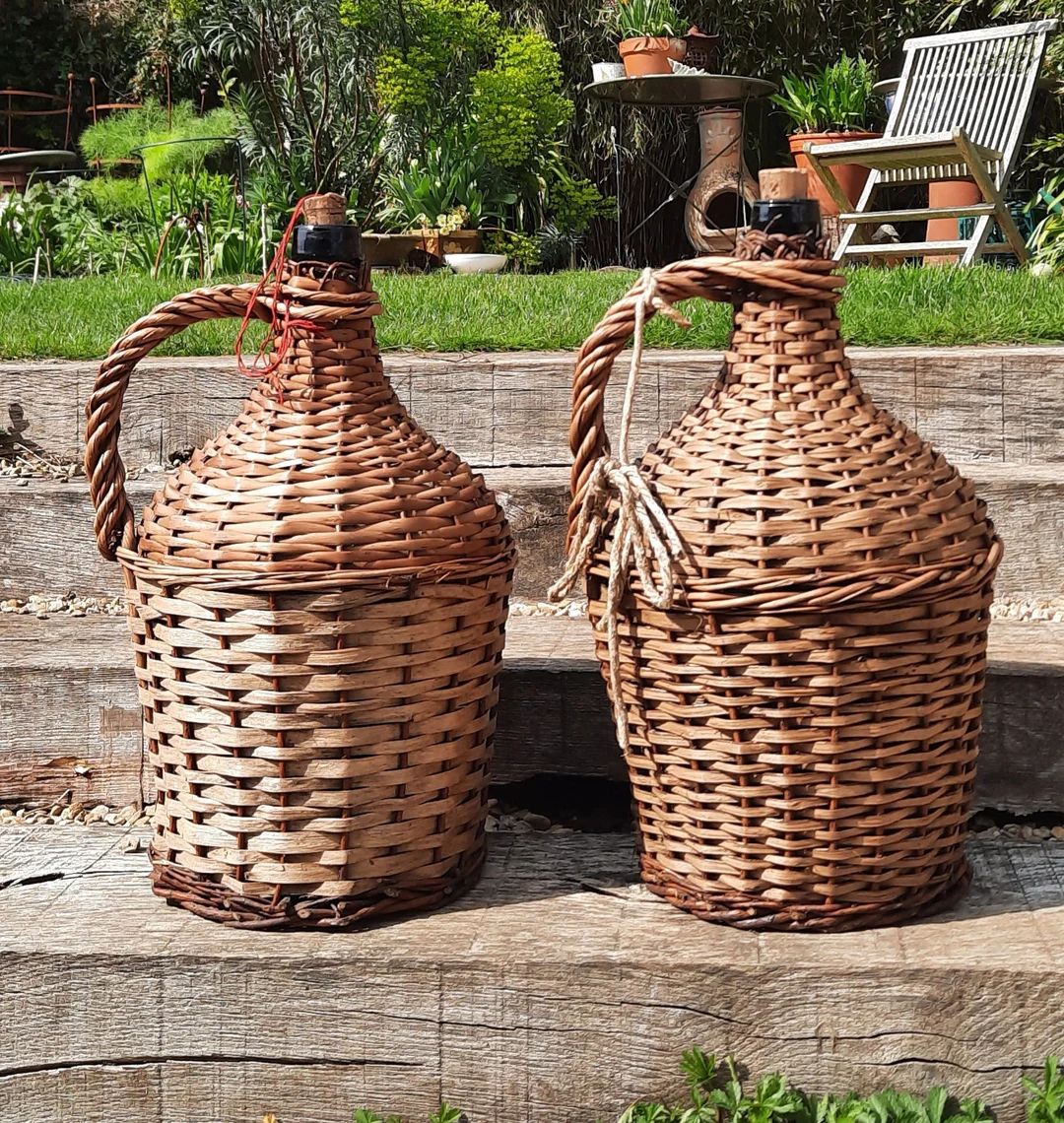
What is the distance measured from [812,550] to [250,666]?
626mm

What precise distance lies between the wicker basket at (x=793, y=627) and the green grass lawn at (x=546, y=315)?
1.45m

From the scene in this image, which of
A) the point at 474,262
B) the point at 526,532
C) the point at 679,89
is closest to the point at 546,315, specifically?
the point at 526,532

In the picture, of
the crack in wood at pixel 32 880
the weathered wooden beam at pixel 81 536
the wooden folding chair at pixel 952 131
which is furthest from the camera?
the wooden folding chair at pixel 952 131

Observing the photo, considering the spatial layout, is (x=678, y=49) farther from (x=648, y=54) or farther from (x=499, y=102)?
(x=499, y=102)

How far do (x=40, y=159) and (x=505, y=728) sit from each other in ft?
22.6

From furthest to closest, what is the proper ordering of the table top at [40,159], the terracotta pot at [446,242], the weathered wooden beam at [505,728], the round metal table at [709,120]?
the table top at [40,159] → the round metal table at [709,120] → the terracotta pot at [446,242] → the weathered wooden beam at [505,728]

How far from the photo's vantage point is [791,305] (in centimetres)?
152

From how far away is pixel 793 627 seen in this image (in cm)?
144

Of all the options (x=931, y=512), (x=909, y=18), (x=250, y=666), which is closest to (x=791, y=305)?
(x=931, y=512)

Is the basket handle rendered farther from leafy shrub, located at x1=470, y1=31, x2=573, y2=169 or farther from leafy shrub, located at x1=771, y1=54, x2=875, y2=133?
leafy shrub, located at x1=771, y1=54, x2=875, y2=133

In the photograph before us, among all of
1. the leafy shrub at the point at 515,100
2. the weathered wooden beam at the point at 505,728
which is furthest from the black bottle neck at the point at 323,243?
the leafy shrub at the point at 515,100

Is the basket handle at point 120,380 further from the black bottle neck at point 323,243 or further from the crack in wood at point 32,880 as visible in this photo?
the crack in wood at point 32,880

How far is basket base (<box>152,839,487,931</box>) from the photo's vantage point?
5.21ft

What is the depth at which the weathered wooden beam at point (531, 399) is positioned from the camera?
2562 mm
